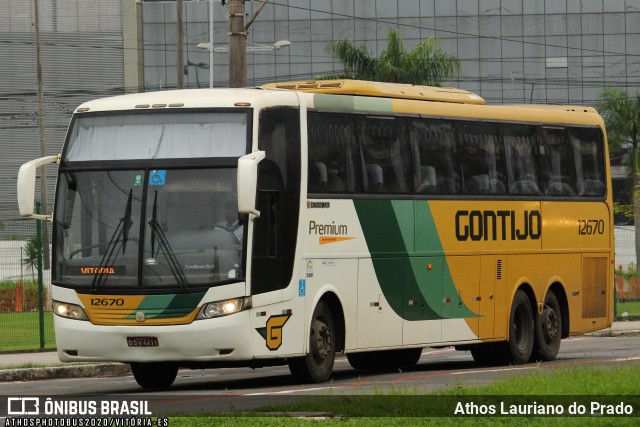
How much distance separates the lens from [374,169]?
20172 millimetres

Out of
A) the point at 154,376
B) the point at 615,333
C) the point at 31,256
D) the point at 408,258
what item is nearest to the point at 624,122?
the point at 615,333

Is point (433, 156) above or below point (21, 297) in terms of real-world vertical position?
above

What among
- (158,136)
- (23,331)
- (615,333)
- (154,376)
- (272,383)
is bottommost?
(615,333)

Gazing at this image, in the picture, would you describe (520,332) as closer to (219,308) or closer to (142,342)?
(219,308)

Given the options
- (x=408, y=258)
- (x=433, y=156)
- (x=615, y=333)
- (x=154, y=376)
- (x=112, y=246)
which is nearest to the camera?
(x=112, y=246)

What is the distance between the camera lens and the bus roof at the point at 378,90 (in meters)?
20.3

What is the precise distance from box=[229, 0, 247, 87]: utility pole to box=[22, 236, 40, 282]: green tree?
5795mm

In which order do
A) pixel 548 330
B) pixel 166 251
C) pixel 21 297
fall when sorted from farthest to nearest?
1. pixel 21 297
2. pixel 548 330
3. pixel 166 251

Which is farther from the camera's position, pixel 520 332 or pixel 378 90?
pixel 520 332

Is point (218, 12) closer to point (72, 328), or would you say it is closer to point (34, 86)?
point (34, 86)

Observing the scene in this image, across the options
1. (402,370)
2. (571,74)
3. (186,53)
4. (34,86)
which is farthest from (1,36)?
(402,370)

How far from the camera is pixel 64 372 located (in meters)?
23.0

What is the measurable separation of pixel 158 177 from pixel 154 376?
290cm

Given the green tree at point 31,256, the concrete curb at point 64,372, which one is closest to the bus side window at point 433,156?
the concrete curb at point 64,372
